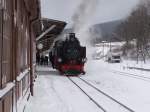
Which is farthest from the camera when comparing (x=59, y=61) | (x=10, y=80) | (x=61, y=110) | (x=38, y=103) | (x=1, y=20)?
(x=59, y=61)

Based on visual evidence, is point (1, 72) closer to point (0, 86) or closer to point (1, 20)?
point (0, 86)

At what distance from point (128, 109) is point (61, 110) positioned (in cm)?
211

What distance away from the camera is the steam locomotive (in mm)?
35625

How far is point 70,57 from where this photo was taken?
3606cm

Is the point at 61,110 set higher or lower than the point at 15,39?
lower

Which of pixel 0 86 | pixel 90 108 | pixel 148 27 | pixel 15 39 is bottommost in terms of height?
pixel 90 108

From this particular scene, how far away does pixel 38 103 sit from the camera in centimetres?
1499

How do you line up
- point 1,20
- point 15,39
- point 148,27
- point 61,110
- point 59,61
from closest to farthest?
1. point 1,20
2. point 15,39
3. point 61,110
4. point 59,61
5. point 148,27

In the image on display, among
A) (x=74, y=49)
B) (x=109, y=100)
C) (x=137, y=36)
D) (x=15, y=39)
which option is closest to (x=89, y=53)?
(x=137, y=36)

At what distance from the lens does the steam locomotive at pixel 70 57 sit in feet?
117

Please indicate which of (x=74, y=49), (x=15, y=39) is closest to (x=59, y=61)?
(x=74, y=49)

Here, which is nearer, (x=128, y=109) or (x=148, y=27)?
(x=128, y=109)

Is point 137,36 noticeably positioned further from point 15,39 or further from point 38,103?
point 15,39

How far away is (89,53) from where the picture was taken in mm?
72312
